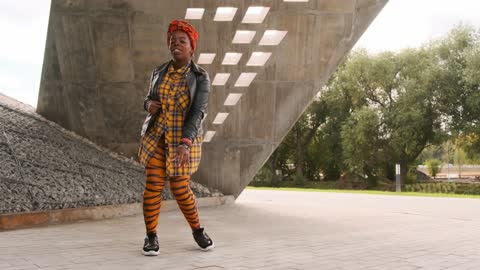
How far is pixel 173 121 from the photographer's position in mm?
4621

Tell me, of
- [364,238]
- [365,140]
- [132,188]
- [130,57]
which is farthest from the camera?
[365,140]

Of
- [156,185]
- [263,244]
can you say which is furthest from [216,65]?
[156,185]

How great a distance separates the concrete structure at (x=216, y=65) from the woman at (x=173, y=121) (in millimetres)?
4261

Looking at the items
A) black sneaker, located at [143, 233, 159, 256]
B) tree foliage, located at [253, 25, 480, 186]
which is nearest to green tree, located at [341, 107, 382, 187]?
tree foliage, located at [253, 25, 480, 186]

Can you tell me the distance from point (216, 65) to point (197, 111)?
189 inches

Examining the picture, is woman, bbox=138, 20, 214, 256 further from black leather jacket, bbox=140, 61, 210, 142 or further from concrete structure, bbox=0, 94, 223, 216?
concrete structure, bbox=0, 94, 223, 216

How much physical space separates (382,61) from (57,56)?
28.3m

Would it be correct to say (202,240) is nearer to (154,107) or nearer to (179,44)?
(154,107)

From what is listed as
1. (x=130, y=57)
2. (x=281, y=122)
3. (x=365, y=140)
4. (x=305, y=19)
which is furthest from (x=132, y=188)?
(x=365, y=140)

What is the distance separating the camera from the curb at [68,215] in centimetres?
630

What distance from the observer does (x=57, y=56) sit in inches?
391

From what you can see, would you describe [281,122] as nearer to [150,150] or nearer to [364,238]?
[364,238]

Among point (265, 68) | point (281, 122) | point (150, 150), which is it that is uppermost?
point (265, 68)

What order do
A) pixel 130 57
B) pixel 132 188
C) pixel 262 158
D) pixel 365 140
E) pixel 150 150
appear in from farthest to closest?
pixel 365 140, pixel 262 158, pixel 130 57, pixel 132 188, pixel 150 150
